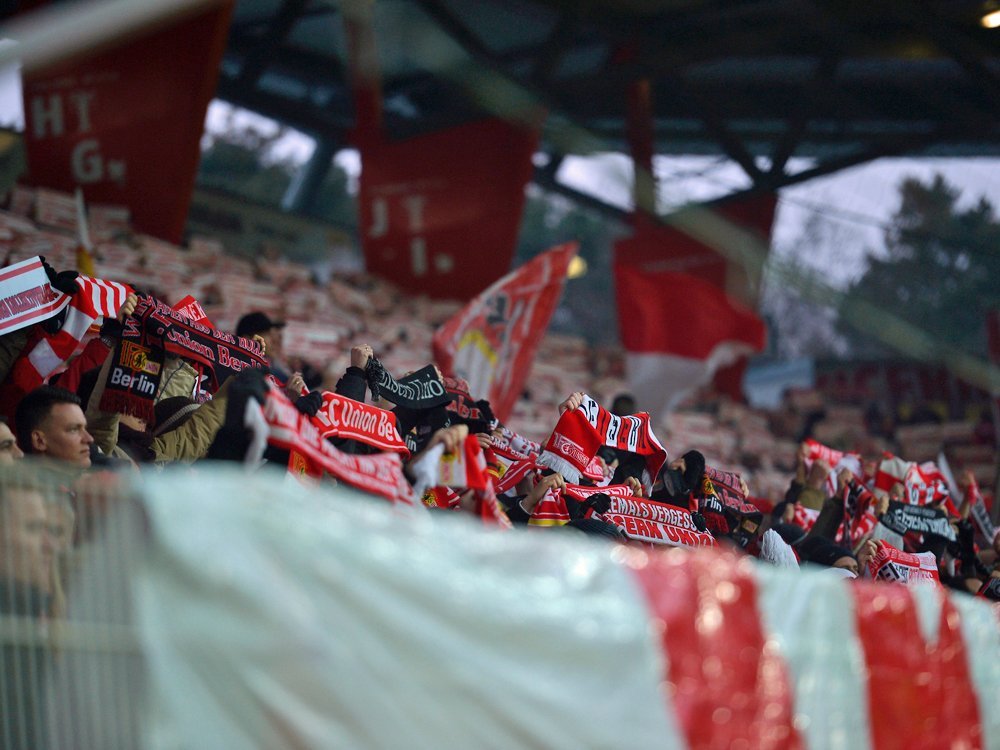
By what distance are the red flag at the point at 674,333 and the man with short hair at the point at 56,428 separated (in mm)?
9814

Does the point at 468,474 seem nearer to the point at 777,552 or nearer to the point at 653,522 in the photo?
the point at 653,522

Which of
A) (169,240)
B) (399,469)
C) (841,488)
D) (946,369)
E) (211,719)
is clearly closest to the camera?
(211,719)

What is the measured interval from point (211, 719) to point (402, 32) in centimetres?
1406

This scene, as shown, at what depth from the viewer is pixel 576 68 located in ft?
63.3

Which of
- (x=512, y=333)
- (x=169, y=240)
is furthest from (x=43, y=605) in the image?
(x=169, y=240)

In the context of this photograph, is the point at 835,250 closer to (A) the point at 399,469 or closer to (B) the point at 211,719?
(A) the point at 399,469

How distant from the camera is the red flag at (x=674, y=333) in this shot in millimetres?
14172

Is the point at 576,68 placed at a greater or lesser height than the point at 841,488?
greater

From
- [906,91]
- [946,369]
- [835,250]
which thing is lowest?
[946,369]

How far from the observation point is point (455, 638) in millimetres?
3098

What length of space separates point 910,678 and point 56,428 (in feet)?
9.22

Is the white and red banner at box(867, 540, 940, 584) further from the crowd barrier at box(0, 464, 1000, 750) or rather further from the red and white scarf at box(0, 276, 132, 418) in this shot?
the red and white scarf at box(0, 276, 132, 418)

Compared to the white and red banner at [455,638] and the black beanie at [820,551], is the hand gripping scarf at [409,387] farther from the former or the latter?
the white and red banner at [455,638]

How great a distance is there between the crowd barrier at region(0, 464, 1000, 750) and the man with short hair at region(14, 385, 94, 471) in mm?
1320
